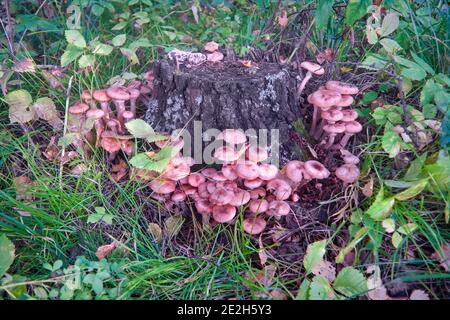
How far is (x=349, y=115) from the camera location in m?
2.96

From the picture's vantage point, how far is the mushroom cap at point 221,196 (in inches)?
101

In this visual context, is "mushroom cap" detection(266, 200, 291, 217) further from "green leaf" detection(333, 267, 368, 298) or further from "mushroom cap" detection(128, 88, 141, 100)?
"mushroom cap" detection(128, 88, 141, 100)

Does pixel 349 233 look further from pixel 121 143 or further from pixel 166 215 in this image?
pixel 121 143

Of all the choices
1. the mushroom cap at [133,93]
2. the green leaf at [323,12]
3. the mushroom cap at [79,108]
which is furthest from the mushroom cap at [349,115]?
the mushroom cap at [79,108]

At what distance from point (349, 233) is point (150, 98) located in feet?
6.73

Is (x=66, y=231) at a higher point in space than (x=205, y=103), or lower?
lower

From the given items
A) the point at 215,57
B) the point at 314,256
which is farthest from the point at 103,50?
the point at 314,256

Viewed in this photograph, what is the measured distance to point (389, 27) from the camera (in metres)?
3.06

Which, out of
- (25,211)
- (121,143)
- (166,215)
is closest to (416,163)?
(166,215)

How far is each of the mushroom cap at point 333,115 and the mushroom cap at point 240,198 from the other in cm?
88

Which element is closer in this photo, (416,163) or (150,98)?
(416,163)

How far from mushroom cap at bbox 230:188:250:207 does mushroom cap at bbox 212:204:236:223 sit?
6 centimetres

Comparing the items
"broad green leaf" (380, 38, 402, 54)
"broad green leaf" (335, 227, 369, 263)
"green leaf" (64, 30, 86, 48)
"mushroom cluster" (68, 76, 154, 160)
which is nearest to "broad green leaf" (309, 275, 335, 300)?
"broad green leaf" (335, 227, 369, 263)

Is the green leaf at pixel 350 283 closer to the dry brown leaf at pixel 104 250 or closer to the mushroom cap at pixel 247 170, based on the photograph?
the mushroom cap at pixel 247 170
